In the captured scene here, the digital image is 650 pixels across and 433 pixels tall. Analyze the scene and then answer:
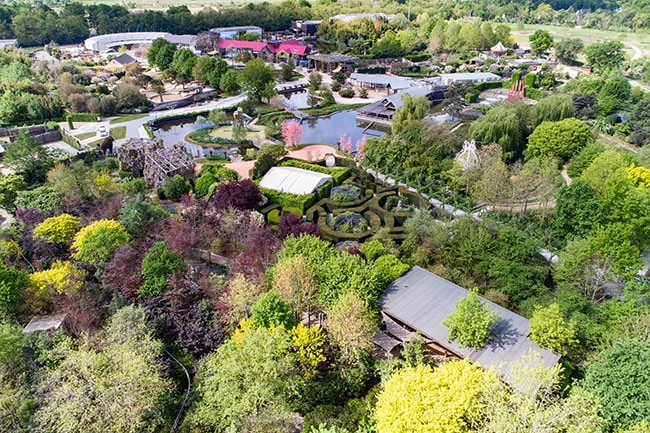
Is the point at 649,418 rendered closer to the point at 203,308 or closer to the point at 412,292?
the point at 412,292

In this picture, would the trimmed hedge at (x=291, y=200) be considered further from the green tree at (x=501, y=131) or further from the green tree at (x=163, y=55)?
the green tree at (x=163, y=55)

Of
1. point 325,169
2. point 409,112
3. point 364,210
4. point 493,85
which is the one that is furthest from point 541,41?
point 364,210

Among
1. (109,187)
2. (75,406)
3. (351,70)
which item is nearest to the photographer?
(75,406)

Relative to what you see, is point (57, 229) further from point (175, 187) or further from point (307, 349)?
point (307, 349)

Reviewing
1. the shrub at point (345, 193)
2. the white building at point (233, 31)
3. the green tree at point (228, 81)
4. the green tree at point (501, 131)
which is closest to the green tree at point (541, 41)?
the green tree at point (501, 131)

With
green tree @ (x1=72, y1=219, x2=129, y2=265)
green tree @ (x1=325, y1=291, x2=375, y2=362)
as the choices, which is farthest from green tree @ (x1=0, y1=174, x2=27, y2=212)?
green tree @ (x1=325, y1=291, x2=375, y2=362)

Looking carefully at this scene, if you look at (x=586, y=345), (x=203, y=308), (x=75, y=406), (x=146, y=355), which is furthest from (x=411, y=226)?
(x=75, y=406)
